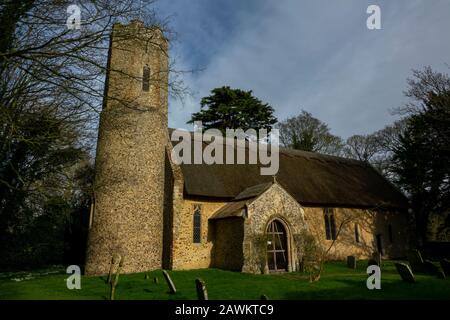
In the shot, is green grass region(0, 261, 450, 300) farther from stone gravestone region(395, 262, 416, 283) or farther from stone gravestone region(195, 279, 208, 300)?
stone gravestone region(195, 279, 208, 300)

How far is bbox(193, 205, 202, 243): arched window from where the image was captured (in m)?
18.1

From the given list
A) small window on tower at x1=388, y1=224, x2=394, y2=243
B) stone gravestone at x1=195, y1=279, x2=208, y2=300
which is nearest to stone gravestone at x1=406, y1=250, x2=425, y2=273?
small window on tower at x1=388, y1=224, x2=394, y2=243

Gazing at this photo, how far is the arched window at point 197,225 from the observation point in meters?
18.1

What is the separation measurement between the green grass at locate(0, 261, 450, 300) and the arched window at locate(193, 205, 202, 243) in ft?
11.2

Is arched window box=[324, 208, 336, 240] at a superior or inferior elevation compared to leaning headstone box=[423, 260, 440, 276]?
superior

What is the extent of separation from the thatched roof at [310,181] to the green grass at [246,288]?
600 centimetres

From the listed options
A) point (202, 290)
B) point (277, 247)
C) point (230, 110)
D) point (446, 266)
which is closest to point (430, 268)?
point (446, 266)

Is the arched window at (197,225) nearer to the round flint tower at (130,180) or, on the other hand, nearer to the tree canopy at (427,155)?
the round flint tower at (130,180)

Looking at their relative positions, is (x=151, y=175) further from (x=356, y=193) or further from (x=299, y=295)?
(x=356, y=193)

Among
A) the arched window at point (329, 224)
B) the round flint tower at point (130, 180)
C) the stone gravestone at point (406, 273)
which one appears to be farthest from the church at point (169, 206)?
the stone gravestone at point (406, 273)
